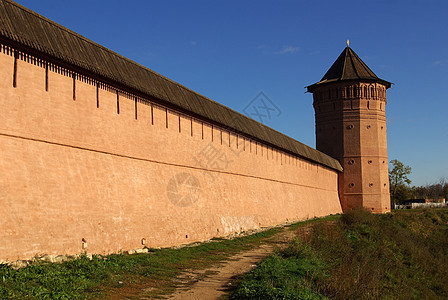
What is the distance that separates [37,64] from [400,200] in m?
49.4

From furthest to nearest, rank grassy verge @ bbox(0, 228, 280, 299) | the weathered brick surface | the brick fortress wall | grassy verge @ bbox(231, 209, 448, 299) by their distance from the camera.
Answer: the weathered brick surface, the brick fortress wall, grassy verge @ bbox(231, 209, 448, 299), grassy verge @ bbox(0, 228, 280, 299)

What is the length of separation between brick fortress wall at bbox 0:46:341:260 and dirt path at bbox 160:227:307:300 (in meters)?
2.36

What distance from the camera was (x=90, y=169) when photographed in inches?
342

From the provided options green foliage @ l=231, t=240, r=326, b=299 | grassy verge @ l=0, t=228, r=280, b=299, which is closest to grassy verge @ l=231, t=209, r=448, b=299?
green foliage @ l=231, t=240, r=326, b=299

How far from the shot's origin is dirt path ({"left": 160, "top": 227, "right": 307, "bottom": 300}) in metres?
6.07

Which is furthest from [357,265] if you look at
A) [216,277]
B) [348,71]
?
[348,71]

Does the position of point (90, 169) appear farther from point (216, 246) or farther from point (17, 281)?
point (216, 246)

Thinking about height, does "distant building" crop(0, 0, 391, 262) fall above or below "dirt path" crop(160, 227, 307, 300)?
above

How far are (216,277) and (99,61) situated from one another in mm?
5650

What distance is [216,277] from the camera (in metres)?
7.23

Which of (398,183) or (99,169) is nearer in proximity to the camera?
(99,169)

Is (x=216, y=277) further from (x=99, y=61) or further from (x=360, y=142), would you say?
(x=360, y=142)

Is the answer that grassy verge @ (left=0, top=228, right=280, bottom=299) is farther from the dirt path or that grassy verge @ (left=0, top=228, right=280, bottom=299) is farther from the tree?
the tree

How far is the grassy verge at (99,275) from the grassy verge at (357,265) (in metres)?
1.49
